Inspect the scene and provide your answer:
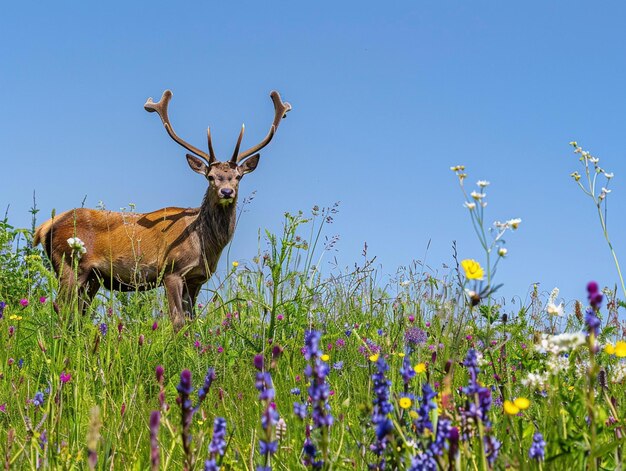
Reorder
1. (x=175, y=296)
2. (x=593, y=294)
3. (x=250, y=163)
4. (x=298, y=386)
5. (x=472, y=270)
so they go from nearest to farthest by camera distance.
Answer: (x=593, y=294)
(x=472, y=270)
(x=298, y=386)
(x=175, y=296)
(x=250, y=163)

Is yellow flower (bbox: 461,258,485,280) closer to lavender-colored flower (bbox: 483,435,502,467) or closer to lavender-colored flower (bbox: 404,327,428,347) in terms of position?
lavender-colored flower (bbox: 483,435,502,467)

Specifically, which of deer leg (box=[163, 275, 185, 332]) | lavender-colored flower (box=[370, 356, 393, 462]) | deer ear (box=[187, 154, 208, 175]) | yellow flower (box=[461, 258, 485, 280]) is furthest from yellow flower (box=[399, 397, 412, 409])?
deer ear (box=[187, 154, 208, 175])

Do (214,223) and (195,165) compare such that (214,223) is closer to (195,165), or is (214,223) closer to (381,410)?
(195,165)

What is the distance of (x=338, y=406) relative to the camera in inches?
113

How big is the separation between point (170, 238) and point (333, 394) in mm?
5926

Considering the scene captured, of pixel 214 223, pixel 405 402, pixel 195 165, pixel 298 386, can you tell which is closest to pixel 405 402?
pixel 405 402

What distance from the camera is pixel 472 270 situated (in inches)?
69.5

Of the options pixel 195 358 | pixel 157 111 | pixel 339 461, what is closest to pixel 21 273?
pixel 157 111

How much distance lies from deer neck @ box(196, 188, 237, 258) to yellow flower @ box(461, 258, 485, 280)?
22.9 ft

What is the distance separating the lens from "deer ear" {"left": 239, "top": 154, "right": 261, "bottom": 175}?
8.97 meters

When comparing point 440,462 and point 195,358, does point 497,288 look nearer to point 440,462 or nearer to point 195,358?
point 440,462

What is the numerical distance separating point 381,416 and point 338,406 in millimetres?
1539

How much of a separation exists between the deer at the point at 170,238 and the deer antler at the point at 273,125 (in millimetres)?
15

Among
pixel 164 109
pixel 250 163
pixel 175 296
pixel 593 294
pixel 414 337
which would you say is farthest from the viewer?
pixel 164 109
